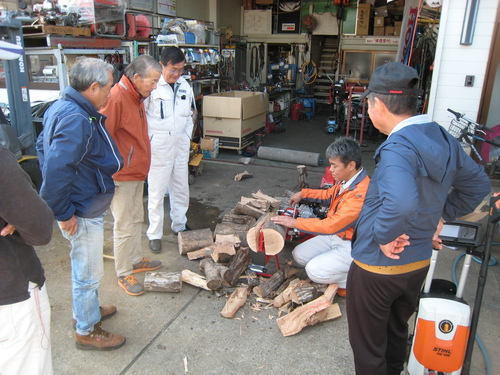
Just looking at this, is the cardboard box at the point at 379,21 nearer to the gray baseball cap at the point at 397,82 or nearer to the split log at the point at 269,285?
the split log at the point at 269,285

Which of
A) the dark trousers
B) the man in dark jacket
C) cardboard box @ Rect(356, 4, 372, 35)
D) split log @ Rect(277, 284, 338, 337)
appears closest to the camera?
the man in dark jacket

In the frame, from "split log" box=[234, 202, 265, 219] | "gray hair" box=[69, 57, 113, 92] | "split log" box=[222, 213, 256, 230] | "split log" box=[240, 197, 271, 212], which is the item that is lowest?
"split log" box=[222, 213, 256, 230]

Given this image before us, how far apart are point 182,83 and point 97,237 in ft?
6.54

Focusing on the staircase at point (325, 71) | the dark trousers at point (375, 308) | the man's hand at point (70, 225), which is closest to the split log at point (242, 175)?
the man's hand at point (70, 225)

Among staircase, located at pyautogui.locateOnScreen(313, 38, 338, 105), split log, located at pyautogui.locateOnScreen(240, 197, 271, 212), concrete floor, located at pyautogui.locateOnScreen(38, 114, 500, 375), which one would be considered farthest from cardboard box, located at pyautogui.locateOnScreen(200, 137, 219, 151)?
staircase, located at pyautogui.locateOnScreen(313, 38, 338, 105)

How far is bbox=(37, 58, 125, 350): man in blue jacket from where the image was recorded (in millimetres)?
2107

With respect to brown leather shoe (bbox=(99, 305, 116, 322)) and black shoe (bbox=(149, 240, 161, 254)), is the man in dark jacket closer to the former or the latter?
brown leather shoe (bbox=(99, 305, 116, 322))

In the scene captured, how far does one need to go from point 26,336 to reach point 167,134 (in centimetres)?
237

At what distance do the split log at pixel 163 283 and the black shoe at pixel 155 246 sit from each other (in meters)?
0.65

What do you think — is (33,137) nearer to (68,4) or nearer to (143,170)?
(68,4)

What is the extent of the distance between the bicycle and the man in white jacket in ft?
10.6

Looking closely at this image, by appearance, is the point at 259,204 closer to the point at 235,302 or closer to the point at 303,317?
the point at 235,302

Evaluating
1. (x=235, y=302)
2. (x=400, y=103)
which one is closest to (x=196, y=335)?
(x=235, y=302)

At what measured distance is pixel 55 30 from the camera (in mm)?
4957
